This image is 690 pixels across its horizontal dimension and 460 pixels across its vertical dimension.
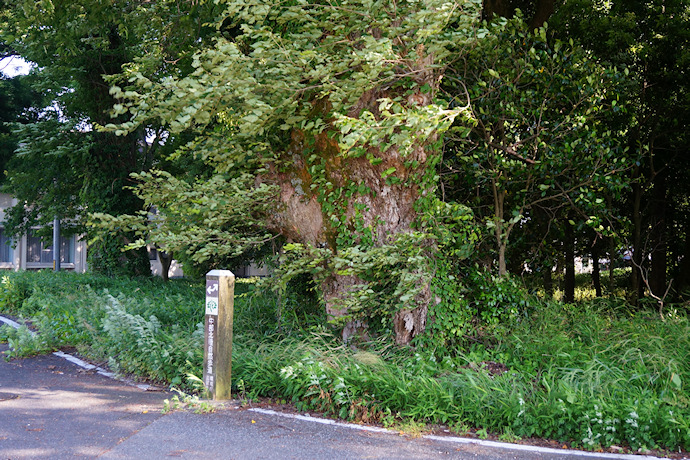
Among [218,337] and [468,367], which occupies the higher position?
[218,337]

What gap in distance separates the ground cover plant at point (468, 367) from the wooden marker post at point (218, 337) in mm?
310

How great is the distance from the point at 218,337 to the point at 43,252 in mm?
29418

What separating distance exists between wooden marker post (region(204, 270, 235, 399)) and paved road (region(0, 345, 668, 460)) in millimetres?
279

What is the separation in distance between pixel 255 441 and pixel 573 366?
11.6ft

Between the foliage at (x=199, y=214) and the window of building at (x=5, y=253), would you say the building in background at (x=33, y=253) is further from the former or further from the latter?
the foliage at (x=199, y=214)

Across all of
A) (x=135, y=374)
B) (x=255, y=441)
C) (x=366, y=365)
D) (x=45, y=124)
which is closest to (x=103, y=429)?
(x=255, y=441)

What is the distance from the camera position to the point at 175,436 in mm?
4871

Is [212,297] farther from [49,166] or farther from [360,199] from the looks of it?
[49,166]

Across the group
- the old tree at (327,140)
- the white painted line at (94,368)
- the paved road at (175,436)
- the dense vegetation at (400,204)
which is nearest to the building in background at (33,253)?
the dense vegetation at (400,204)

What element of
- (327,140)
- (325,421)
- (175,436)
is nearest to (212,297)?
(175,436)

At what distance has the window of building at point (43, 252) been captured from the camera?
1204 inches

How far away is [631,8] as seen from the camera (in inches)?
448

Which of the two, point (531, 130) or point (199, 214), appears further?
point (531, 130)

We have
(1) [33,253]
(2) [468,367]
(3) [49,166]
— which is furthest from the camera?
(1) [33,253]
